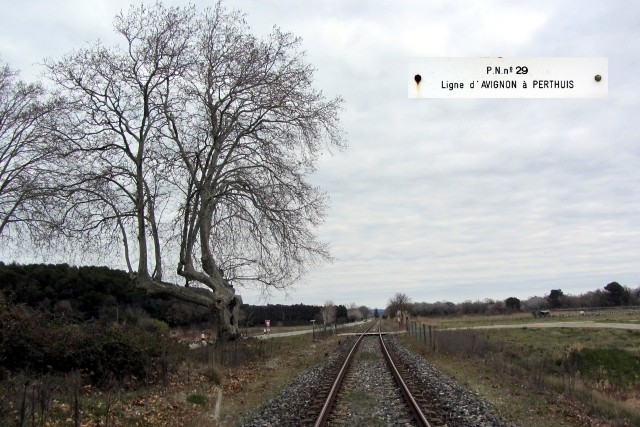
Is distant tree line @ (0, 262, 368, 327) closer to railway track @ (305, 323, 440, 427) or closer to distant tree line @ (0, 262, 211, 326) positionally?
distant tree line @ (0, 262, 211, 326)

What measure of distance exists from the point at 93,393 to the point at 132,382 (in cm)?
159

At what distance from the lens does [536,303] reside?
524 ft

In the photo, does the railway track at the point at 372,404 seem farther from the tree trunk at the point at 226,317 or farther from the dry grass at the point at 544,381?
the tree trunk at the point at 226,317

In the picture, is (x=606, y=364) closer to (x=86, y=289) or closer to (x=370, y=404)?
(x=370, y=404)

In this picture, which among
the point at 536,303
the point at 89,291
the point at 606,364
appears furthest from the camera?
the point at 536,303

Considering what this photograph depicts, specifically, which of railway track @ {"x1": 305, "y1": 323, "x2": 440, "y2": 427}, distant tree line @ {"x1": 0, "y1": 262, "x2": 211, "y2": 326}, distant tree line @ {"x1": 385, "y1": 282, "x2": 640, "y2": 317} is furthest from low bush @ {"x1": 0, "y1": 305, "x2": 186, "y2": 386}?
distant tree line @ {"x1": 385, "y1": 282, "x2": 640, "y2": 317}

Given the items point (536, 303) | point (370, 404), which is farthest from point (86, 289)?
point (536, 303)

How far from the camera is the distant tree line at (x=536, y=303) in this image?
12825 cm

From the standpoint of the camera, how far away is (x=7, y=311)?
532 inches

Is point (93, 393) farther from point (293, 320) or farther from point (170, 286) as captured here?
point (293, 320)

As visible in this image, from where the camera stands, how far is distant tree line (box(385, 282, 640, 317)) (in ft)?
421

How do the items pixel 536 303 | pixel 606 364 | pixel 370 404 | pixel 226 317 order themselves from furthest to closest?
pixel 536 303 < pixel 606 364 < pixel 226 317 < pixel 370 404

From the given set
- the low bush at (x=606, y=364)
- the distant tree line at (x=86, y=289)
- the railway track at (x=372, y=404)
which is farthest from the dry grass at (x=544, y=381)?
the distant tree line at (x=86, y=289)

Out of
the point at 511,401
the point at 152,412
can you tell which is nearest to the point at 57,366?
the point at 152,412
